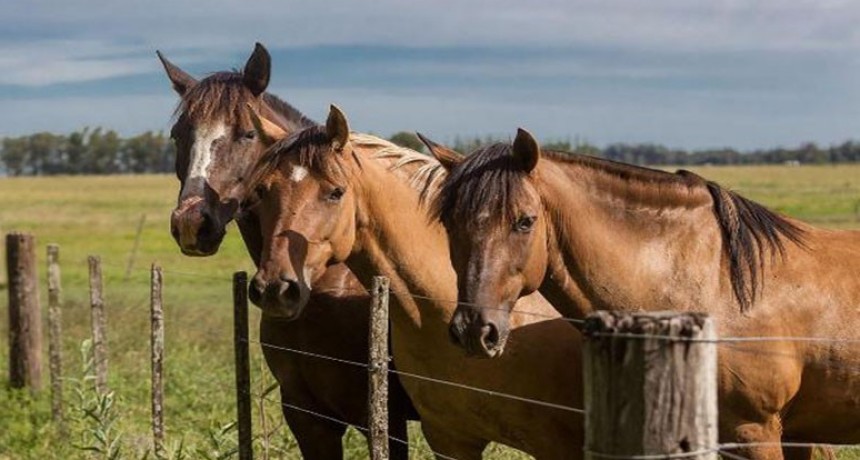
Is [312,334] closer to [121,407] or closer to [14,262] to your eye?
[121,407]

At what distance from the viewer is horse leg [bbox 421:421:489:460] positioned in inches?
213

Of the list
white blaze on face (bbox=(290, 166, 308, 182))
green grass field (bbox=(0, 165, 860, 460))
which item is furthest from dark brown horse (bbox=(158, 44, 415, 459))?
white blaze on face (bbox=(290, 166, 308, 182))

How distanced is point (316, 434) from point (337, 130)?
1838 mm

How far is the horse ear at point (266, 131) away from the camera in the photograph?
236 inches

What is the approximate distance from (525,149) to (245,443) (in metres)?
2.44

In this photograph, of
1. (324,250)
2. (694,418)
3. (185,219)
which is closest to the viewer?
(694,418)

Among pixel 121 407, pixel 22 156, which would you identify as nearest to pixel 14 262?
pixel 121 407

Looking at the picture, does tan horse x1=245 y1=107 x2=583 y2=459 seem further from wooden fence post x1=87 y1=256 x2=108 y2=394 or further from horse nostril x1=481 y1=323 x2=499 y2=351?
wooden fence post x1=87 y1=256 x2=108 y2=394

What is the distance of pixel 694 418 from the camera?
261 centimetres


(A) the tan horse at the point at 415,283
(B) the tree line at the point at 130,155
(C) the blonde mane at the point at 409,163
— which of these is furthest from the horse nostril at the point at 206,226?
(B) the tree line at the point at 130,155

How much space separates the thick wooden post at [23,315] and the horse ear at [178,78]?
4.76 metres

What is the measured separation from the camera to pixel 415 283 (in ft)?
17.2

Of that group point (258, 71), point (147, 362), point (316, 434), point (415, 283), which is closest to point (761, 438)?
point (415, 283)

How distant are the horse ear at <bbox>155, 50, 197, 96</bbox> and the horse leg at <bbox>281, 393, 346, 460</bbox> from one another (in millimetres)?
2080
